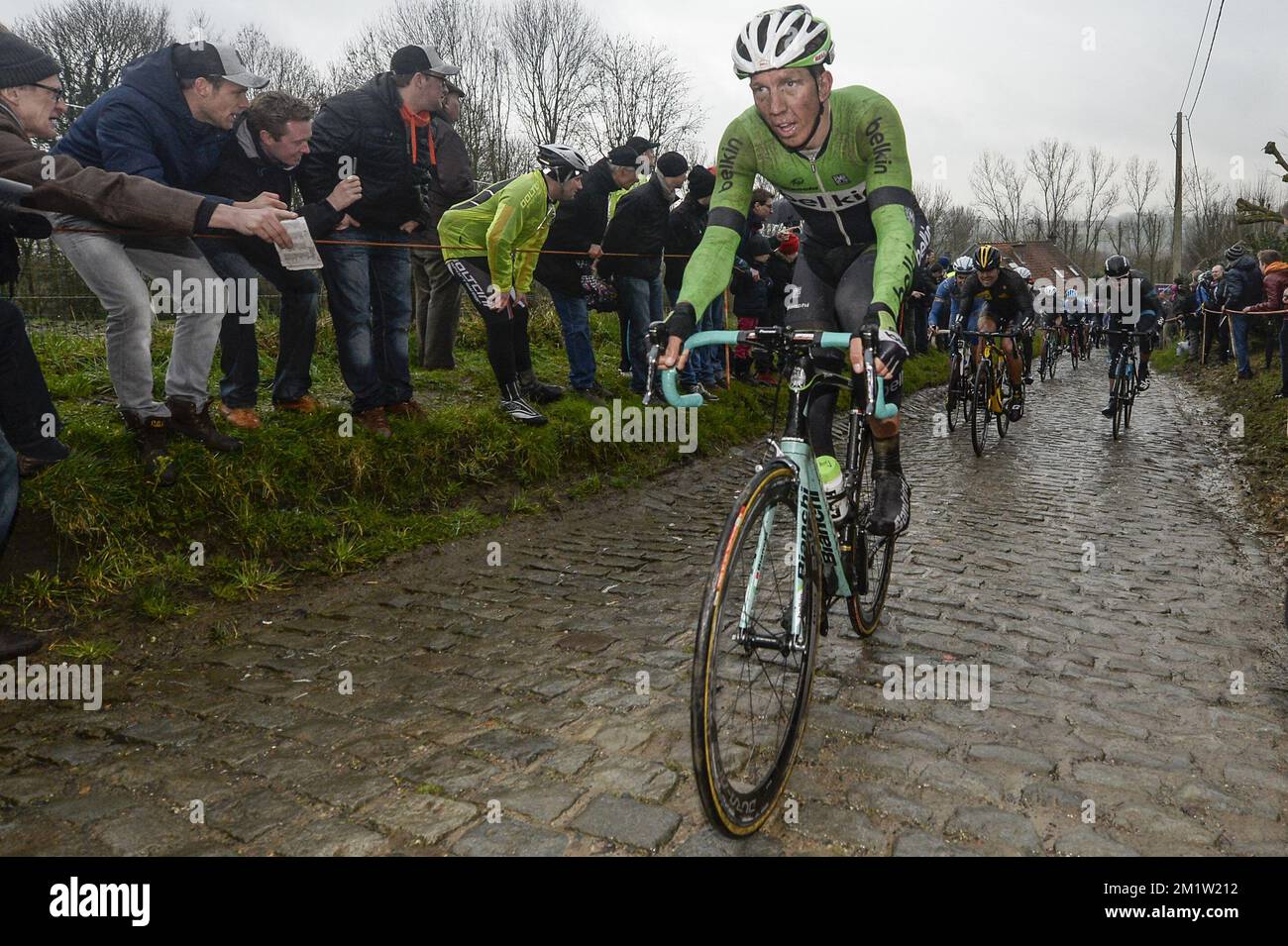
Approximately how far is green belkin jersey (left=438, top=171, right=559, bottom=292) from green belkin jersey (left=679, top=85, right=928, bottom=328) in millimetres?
3820

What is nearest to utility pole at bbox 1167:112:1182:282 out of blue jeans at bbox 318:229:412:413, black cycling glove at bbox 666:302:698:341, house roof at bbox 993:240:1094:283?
blue jeans at bbox 318:229:412:413

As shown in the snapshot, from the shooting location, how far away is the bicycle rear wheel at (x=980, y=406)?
411 inches

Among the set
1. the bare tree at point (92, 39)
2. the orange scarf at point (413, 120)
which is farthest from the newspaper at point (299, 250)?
the bare tree at point (92, 39)

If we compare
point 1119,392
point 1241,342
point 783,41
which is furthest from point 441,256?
point 1241,342

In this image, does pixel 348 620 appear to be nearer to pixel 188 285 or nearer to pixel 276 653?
pixel 276 653

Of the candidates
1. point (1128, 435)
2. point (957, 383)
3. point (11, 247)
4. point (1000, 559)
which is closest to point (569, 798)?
point (11, 247)

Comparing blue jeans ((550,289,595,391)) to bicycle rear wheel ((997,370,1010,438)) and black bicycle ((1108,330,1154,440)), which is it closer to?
bicycle rear wheel ((997,370,1010,438))

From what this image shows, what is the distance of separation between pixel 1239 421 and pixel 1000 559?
9.30 m

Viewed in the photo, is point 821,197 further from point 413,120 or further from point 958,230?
point 958,230

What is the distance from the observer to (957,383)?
11648 mm

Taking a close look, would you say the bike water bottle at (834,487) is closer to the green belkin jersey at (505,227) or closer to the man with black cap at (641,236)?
the green belkin jersey at (505,227)

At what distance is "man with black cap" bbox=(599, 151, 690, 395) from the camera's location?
919 cm

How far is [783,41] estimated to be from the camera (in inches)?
138
